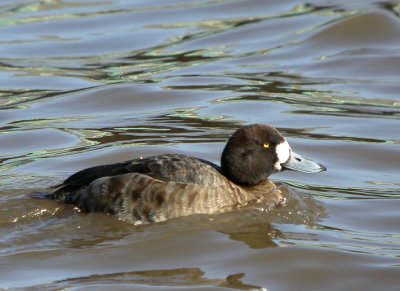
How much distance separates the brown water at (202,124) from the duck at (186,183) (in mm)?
131

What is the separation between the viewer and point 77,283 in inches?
272

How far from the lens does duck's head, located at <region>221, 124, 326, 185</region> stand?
8609mm

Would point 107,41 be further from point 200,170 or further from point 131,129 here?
point 200,170

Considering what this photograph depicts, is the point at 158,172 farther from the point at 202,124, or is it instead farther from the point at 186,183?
the point at 202,124

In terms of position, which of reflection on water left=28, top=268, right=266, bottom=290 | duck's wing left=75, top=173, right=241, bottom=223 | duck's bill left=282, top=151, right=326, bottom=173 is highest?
duck's bill left=282, top=151, right=326, bottom=173

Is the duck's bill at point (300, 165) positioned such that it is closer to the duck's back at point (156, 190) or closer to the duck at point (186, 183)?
the duck at point (186, 183)

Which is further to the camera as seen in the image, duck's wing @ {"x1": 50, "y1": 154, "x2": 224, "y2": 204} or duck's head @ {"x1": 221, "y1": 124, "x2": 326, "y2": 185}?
duck's head @ {"x1": 221, "y1": 124, "x2": 326, "y2": 185}

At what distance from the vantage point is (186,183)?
834 cm

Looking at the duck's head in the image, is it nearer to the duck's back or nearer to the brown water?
the duck's back

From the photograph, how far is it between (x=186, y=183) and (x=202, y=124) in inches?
114

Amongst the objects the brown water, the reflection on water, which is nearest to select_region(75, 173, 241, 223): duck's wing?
the brown water

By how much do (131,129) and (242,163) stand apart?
2.62m

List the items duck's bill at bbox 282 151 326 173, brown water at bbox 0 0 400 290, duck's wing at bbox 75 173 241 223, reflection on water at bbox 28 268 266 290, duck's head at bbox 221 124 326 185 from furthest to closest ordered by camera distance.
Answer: duck's bill at bbox 282 151 326 173
duck's head at bbox 221 124 326 185
duck's wing at bbox 75 173 241 223
brown water at bbox 0 0 400 290
reflection on water at bbox 28 268 266 290

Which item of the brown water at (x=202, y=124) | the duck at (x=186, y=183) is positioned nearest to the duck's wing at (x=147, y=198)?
the duck at (x=186, y=183)
